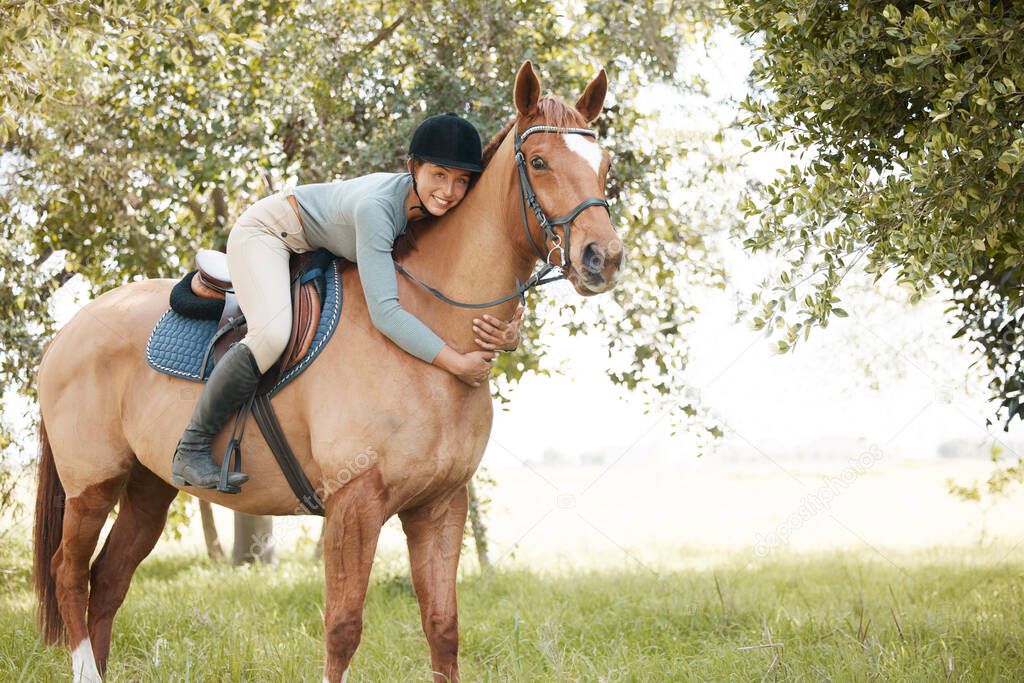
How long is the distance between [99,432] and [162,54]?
180 inches

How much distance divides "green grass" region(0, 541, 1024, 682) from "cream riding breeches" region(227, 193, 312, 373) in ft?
6.16

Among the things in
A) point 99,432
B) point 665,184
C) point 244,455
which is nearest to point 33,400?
point 99,432

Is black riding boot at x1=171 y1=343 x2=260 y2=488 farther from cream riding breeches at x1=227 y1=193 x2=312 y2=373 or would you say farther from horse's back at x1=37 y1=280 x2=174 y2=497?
horse's back at x1=37 y1=280 x2=174 y2=497

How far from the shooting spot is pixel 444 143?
136 inches

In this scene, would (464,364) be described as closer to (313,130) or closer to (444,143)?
(444,143)

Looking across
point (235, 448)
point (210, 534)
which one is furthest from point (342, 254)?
point (210, 534)

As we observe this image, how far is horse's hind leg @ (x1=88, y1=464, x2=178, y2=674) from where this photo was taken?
15.0ft

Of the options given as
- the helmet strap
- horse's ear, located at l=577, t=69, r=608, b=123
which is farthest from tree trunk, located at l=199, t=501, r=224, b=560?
horse's ear, located at l=577, t=69, r=608, b=123

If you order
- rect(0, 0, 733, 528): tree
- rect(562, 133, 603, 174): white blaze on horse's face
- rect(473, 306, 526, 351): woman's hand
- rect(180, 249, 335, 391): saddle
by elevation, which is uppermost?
rect(0, 0, 733, 528): tree

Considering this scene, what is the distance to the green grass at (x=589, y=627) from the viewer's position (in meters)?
4.36

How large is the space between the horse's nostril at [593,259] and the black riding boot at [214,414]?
60.3 inches

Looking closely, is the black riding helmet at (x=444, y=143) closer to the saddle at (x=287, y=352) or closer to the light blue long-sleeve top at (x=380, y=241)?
the light blue long-sleeve top at (x=380, y=241)

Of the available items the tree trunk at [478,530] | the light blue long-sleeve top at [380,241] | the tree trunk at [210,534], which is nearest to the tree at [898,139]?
the light blue long-sleeve top at [380,241]

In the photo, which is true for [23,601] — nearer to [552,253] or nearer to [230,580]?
[230,580]
